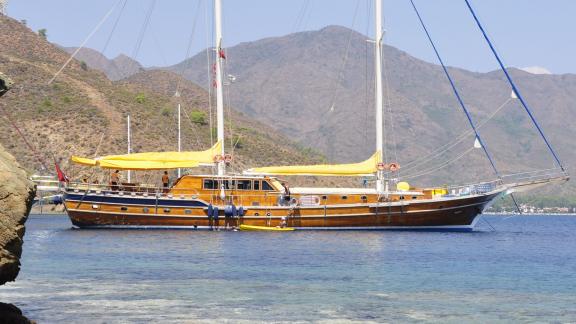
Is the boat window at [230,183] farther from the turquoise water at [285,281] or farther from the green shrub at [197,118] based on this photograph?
the green shrub at [197,118]

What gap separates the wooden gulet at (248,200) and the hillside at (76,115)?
41.6m

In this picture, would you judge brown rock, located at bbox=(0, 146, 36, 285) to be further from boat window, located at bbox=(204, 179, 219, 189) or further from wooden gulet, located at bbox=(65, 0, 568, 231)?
boat window, located at bbox=(204, 179, 219, 189)

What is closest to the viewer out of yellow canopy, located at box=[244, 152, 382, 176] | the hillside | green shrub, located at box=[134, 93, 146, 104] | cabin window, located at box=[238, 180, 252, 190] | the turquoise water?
the turquoise water

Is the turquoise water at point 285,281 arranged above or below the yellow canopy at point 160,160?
below

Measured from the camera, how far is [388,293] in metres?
26.9

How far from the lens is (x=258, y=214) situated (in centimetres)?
5728

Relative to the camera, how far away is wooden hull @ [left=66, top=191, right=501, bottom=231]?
56.6 metres

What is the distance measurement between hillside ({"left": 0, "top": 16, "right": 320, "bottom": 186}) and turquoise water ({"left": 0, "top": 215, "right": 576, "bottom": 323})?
55.8 metres

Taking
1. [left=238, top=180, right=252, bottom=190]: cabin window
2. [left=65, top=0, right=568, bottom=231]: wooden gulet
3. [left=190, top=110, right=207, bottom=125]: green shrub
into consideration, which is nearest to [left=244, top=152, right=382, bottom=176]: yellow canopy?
[left=65, top=0, right=568, bottom=231]: wooden gulet

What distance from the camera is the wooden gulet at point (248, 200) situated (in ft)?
185

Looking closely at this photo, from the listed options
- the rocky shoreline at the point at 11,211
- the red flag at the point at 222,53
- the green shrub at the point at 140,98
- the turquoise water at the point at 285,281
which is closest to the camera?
the rocky shoreline at the point at 11,211

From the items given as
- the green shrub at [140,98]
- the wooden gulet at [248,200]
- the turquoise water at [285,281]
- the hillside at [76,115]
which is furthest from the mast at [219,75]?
the green shrub at [140,98]

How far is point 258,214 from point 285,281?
2768 centimetres

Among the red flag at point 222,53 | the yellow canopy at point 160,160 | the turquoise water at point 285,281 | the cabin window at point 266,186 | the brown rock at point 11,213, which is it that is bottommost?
the turquoise water at point 285,281
